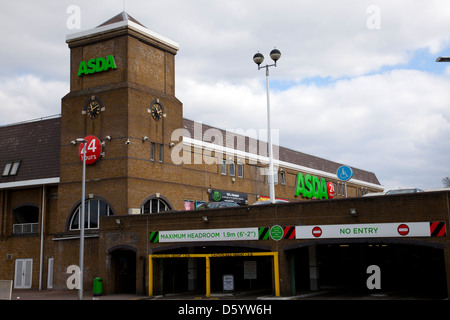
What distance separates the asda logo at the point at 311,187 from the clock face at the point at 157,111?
78.9 ft

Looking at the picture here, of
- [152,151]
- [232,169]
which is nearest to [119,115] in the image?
[152,151]

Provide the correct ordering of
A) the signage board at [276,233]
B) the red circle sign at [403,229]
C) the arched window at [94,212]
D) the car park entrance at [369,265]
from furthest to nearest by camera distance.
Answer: the arched window at [94,212] < the car park entrance at [369,265] < the signage board at [276,233] < the red circle sign at [403,229]

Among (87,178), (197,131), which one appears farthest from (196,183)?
(87,178)

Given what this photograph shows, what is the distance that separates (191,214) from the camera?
100ft

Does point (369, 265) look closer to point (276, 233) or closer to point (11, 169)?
point (276, 233)

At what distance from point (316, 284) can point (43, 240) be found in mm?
21049

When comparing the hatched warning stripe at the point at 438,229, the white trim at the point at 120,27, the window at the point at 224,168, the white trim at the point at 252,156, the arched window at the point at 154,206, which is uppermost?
the white trim at the point at 120,27

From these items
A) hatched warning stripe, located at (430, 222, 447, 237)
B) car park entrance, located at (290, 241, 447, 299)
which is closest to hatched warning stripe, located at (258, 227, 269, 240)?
car park entrance, located at (290, 241, 447, 299)

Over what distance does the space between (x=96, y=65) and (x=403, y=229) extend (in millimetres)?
25041

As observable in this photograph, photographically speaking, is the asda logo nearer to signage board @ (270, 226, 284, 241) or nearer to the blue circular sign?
the blue circular sign

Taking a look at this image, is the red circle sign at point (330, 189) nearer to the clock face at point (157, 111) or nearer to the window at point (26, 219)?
the clock face at point (157, 111)

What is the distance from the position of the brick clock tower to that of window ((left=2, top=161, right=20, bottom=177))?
18.0 ft

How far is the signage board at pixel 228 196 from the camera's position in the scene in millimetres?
45281

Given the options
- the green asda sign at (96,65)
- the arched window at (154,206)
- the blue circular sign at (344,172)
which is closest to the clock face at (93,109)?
the green asda sign at (96,65)
